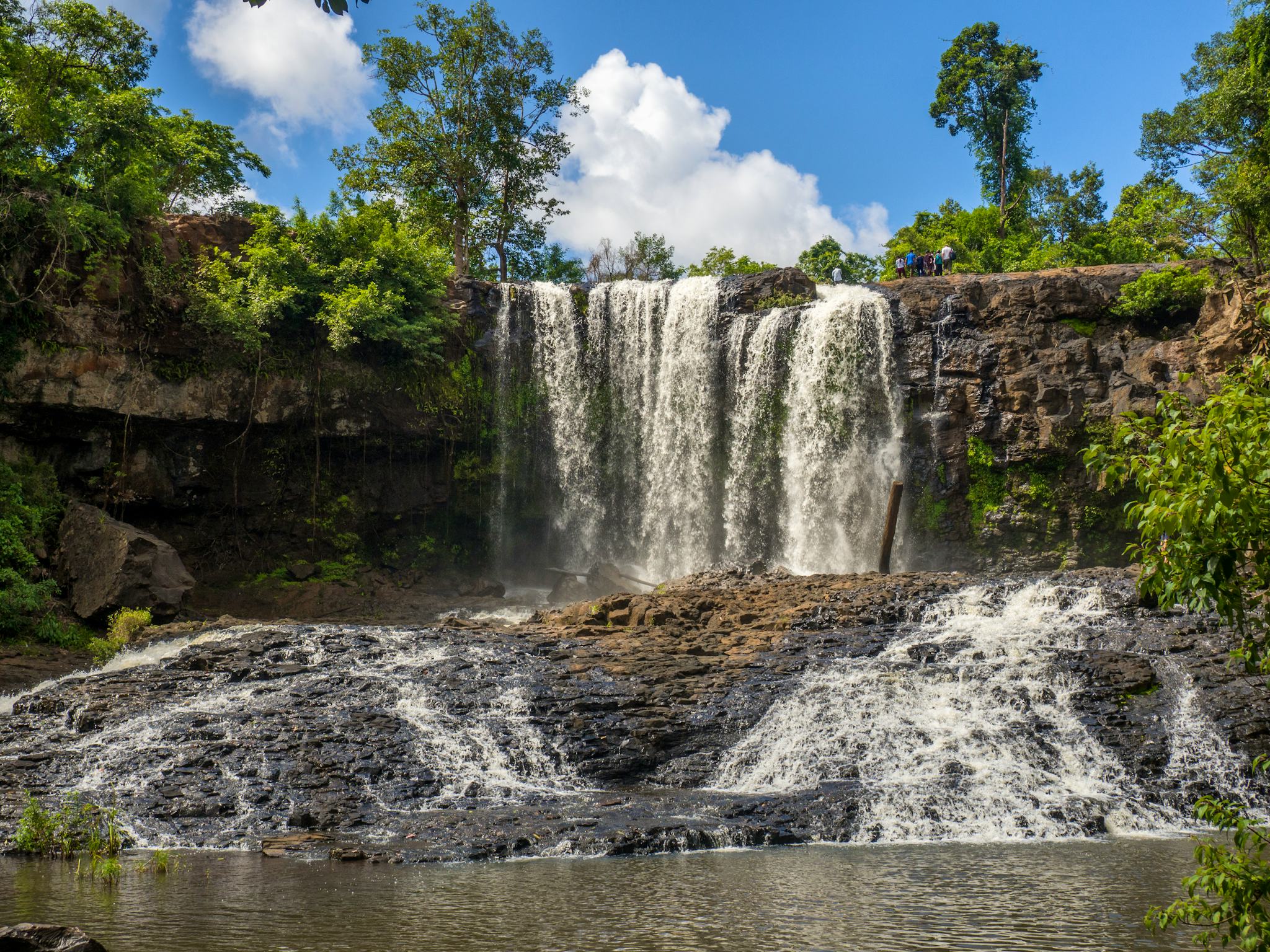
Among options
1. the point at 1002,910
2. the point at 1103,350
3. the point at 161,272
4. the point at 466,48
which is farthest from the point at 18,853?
the point at 466,48

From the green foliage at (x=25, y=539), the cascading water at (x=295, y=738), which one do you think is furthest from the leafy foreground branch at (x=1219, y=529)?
the green foliage at (x=25, y=539)

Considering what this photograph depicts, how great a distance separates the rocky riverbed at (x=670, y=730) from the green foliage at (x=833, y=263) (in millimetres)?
27813

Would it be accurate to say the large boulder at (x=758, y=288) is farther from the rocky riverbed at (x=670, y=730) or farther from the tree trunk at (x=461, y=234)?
the rocky riverbed at (x=670, y=730)

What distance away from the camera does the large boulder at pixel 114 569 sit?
19.8 metres

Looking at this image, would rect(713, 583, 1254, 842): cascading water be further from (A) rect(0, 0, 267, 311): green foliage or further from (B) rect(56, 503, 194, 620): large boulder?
(A) rect(0, 0, 267, 311): green foliage

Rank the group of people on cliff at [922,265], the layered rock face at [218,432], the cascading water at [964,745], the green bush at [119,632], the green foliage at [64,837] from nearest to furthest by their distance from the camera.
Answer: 1. the green foliage at [64,837]
2. the cascading water at [964,745]
3. the green bush at [119,632]
4. the layered rock face at [218,432]
5. the group of people on cliff at [922,265]

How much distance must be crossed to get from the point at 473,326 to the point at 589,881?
23.2 m

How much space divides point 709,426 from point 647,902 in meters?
22.0

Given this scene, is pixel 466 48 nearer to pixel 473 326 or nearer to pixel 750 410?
pixel 473 326

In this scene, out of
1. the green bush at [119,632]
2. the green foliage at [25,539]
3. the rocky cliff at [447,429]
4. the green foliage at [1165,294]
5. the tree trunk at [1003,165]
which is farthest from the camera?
the tree trunk at [1003,165]

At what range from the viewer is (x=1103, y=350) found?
26172 millimetres

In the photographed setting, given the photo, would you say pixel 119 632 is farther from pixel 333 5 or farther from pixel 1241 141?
pixel 1241 141

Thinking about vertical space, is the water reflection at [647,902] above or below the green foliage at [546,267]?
below

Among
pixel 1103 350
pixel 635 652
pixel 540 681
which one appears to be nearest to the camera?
pixel 540 681
